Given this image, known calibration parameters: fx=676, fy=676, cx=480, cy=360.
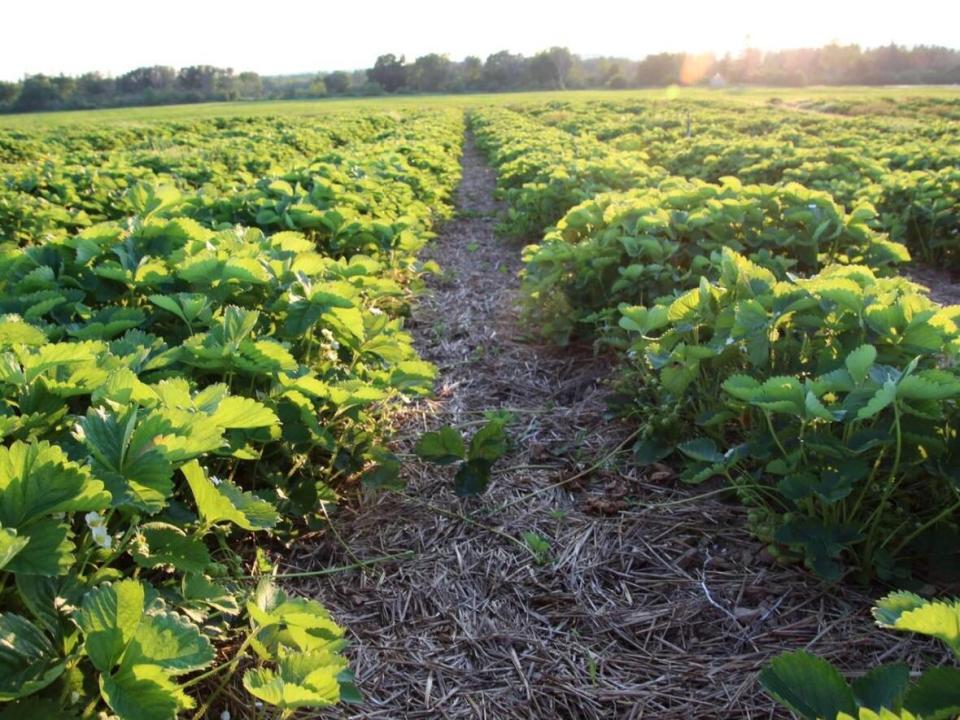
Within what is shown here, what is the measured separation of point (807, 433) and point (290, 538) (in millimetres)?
1462

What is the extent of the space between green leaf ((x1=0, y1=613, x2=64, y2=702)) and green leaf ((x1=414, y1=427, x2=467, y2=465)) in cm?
140

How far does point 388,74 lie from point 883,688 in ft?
282

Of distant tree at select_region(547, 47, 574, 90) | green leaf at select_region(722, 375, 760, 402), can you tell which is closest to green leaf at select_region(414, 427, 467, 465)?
green leaf at select_region(722, 375, 760, 402)

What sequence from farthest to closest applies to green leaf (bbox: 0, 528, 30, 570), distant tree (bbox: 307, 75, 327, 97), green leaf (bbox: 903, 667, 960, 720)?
distant tree (bbox: 307, 75, 327, 97)
green leaf (bbox: 903, 667, 960, 720)
green leaf (bbox: 0, 528, 30, 570)

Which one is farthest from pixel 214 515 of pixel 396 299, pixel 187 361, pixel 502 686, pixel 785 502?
pixel 396 299

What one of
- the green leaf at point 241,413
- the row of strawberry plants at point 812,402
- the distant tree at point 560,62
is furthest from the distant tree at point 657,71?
the green leaf at point 241,413

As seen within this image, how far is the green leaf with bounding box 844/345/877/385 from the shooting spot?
1523mm

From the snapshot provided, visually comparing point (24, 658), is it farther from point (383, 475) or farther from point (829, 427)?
point (829, 427)

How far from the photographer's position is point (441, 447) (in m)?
2.33

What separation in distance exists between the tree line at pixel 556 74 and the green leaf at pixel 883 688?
77.0 m

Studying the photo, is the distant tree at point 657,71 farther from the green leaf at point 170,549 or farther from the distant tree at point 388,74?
the green leaf at point 170,549

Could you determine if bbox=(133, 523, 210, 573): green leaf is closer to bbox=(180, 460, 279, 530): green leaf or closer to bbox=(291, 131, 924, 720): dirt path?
bbox=(180, 460, 279, 530): green leaf

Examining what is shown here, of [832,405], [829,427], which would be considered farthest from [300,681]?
[829,427]

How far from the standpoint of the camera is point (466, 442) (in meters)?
2.71
